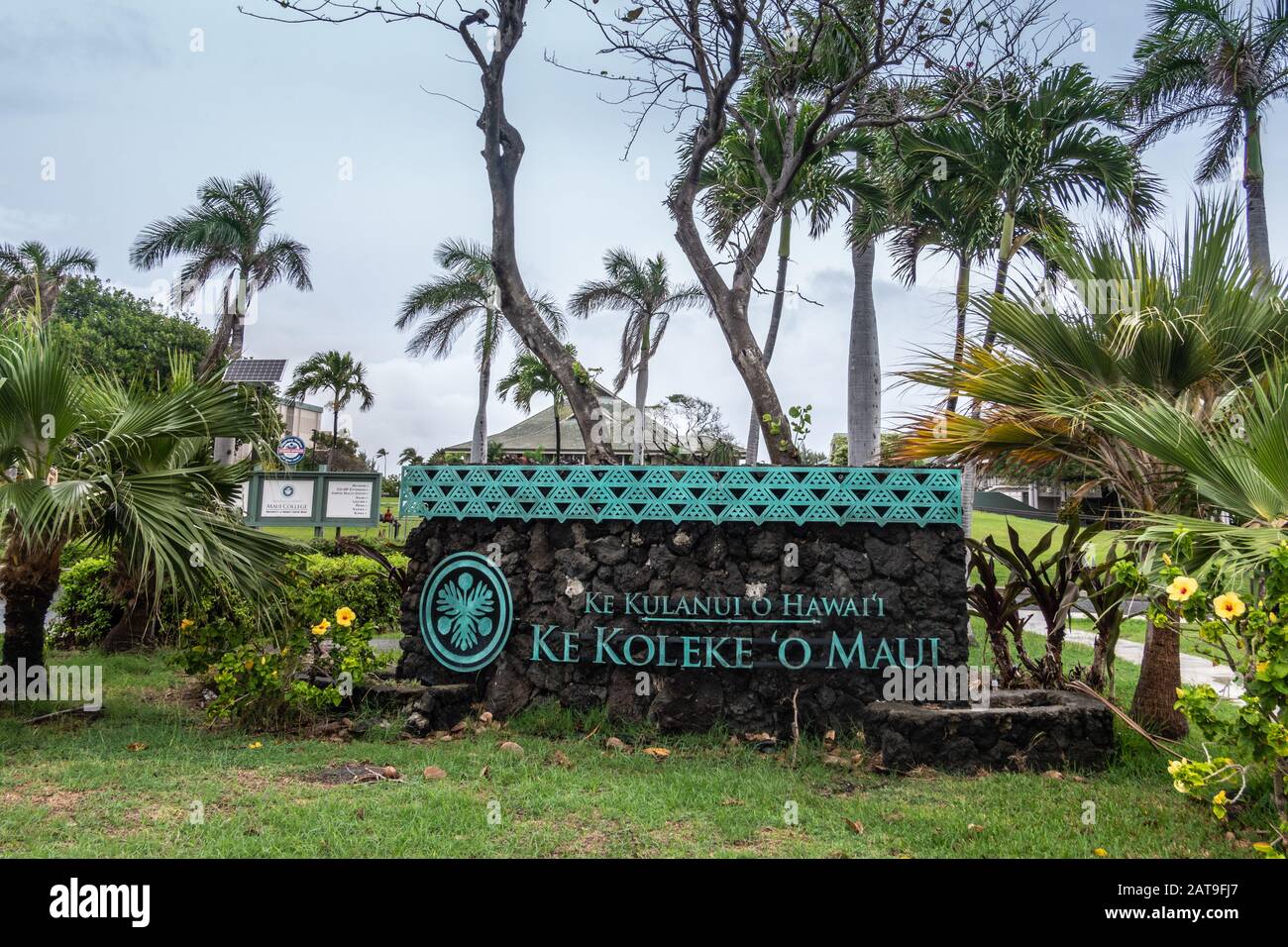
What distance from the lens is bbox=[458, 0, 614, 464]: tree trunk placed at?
303 inches

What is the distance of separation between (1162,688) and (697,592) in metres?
3.18

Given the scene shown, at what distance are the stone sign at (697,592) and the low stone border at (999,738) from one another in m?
0.50

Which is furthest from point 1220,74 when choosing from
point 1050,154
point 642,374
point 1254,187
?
point 642,374

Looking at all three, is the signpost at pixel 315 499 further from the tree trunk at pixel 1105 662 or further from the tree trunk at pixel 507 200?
the tree trunk at pixel 1105 662

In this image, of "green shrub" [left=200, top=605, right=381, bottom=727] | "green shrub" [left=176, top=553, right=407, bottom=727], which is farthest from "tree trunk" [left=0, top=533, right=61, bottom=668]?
"green shrub" [left=200, top=605, right=381, bottom=727]

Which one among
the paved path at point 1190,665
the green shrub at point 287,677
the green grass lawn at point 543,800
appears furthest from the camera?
the paved path at point 1190,665

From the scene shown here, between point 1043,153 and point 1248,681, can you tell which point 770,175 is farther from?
point 1248,681

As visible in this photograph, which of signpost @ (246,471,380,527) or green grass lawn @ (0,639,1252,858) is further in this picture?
signpost @ (246,471,380,527)

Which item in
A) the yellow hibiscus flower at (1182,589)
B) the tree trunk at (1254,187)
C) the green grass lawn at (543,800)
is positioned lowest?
the green grass lawn at (543,800)

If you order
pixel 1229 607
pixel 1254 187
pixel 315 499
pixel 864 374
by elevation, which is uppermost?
pixel 1254 187

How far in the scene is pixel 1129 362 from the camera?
19.3ft

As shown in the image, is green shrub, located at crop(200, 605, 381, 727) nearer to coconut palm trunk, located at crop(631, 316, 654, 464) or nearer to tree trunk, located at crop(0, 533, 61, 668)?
tree trunk, located at crop(0, 533, 61, 668)

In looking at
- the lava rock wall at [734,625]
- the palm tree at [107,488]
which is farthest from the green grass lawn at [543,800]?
the palm tree at [107,488]

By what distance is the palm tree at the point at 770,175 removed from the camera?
414 inches
